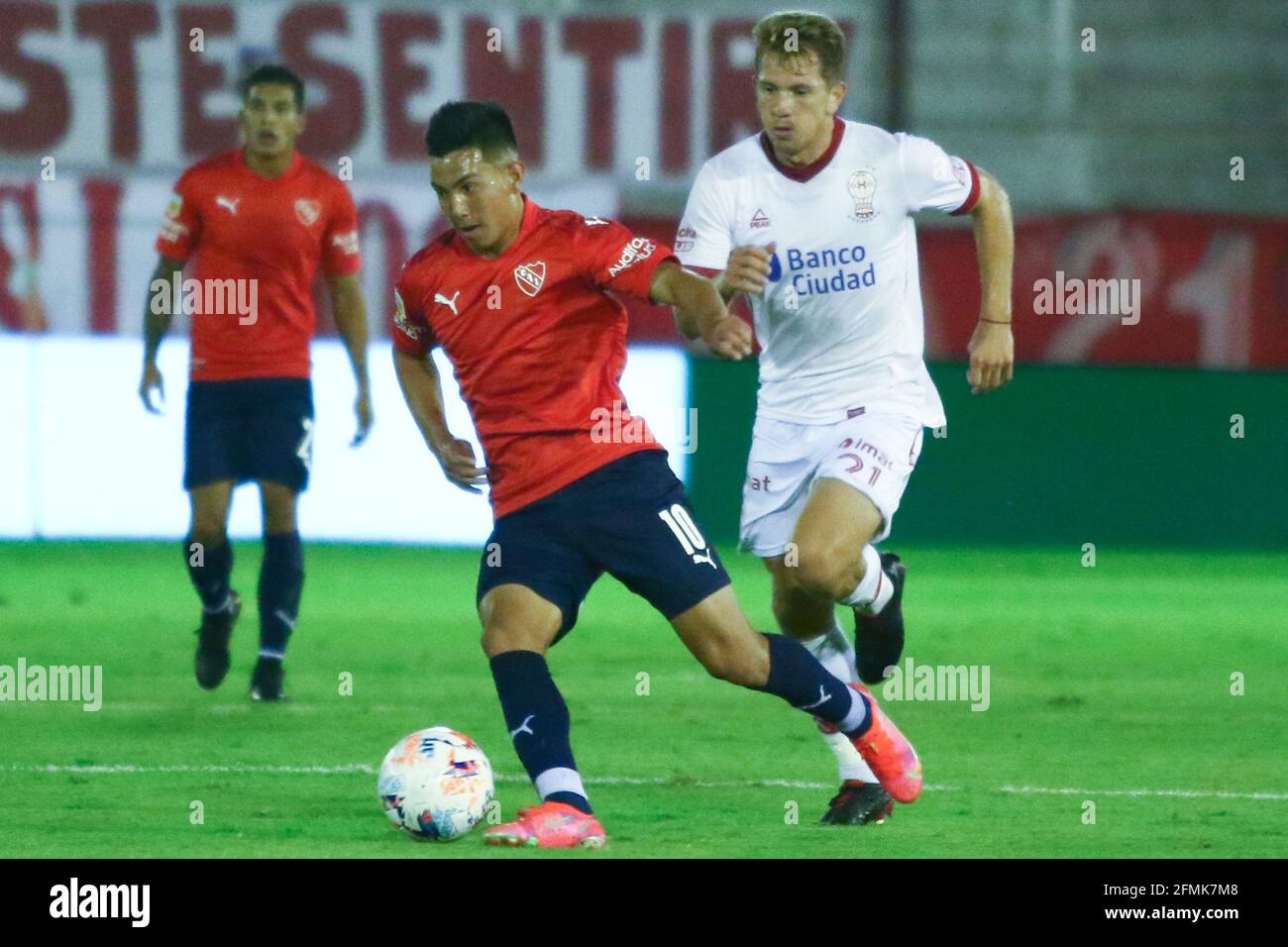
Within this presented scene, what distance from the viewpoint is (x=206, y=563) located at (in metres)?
8.02

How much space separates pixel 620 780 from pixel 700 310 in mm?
1659

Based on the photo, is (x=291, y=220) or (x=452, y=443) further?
(x=291, y=220)

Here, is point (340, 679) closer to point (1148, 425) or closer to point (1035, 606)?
point (1035, 606)

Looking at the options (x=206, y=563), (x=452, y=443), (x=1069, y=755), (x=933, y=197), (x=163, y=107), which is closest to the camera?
(x=452, y=443)

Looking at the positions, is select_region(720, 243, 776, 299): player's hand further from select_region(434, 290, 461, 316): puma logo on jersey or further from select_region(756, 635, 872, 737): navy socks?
select_region(756, 635, 872, 737): navy socks

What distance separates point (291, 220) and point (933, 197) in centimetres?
277

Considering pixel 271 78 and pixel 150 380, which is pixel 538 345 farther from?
pixel 150 380

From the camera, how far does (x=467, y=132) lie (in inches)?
214

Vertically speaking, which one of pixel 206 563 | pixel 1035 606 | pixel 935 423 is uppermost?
pixel 935 423

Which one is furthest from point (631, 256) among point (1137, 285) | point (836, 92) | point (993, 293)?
point (1137, 285)

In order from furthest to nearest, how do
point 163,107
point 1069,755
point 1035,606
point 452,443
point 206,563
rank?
point 163,107, point 1035,606, point 206,563, point 1069,755, point 452,443

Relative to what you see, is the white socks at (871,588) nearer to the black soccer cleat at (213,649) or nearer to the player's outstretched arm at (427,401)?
the player's outstretched arm at (427,401)

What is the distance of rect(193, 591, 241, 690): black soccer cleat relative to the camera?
7992 millimetres

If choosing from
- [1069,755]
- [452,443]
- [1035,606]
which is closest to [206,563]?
[452,443]
